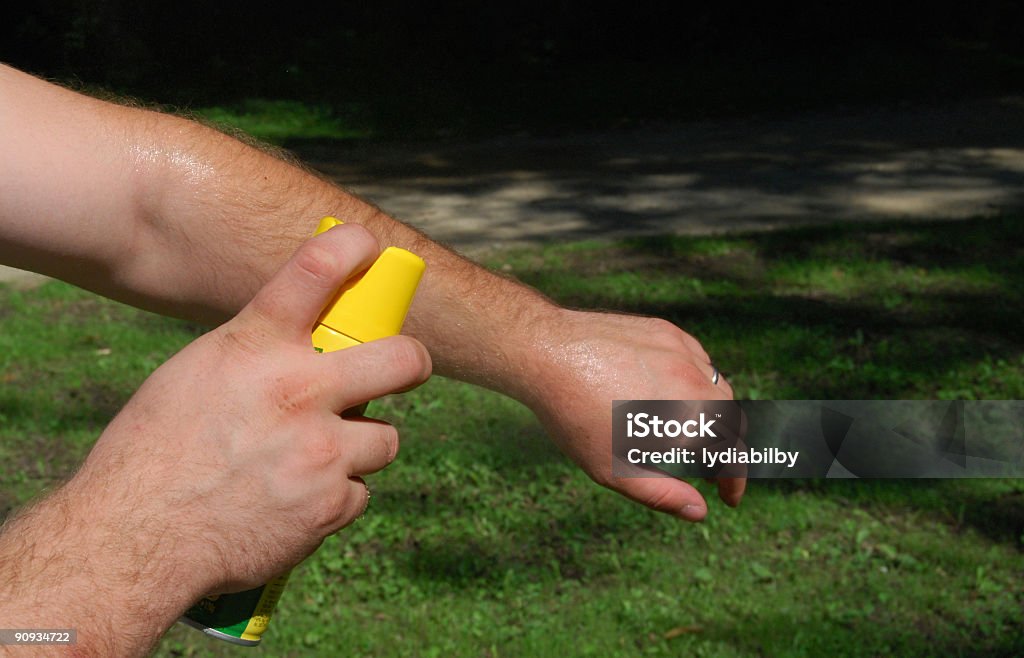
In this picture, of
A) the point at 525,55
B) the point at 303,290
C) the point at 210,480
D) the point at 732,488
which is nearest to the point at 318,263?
the point at 303,290

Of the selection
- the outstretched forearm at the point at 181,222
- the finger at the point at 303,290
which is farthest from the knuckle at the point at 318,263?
the outstretched forearm at the point at 181,222

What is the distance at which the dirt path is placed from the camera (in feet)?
23.2

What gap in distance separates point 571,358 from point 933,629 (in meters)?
1.87

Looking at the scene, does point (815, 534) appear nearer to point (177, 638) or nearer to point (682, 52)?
point (177, 638)

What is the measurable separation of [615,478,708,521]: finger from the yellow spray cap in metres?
0.54

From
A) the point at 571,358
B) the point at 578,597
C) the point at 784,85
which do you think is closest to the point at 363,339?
the point at 571,358

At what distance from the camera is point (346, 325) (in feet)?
4.14

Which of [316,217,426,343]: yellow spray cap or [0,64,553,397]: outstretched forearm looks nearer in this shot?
[316,217,426,343]: yellow spray cap

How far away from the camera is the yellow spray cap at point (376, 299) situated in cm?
126

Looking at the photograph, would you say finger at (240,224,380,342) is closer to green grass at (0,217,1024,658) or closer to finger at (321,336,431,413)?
finger at (321,336,431,413)

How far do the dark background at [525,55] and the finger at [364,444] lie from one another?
→ 8722 mm

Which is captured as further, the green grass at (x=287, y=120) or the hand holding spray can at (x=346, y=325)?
the green grass at (x=287, y=120)

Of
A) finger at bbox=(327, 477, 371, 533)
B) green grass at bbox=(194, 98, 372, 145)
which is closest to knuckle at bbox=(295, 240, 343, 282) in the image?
finger at bbox=(327, 477, 371, 533)

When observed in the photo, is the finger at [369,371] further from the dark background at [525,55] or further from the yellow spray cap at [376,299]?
the dark background at [525,55]
